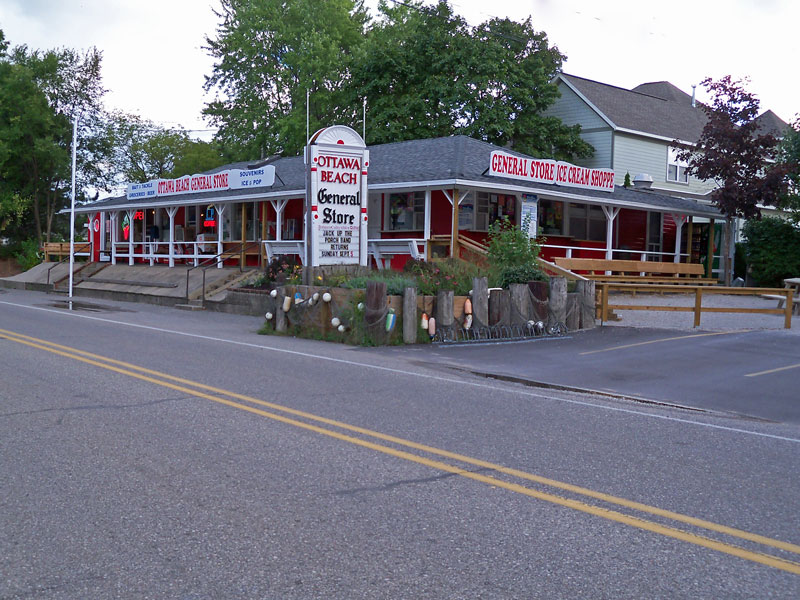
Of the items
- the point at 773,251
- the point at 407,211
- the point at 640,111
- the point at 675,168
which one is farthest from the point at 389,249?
the point at 640,111

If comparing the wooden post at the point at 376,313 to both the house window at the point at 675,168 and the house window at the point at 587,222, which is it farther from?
the house window at the point at 675,168

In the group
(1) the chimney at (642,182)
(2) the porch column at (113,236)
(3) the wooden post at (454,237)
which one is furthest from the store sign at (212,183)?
(1) the chimney at (642,182)

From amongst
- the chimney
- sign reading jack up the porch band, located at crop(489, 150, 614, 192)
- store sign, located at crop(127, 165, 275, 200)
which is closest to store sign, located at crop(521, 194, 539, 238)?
sign reading jack up the porch band, located at crop(489, 150, 614, 192)

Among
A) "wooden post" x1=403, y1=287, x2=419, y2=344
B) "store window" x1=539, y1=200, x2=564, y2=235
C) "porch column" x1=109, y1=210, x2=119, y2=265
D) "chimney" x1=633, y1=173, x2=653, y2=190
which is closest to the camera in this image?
"wooden post" x1=403, y1=287, x2=419, y2=344

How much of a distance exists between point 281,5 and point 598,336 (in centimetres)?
3787

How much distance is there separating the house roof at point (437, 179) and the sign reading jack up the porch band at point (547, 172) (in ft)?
0.70

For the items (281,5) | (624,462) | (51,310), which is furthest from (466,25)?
(624,462)

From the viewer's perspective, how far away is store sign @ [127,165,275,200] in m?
29.6

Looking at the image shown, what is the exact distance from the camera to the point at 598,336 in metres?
16.5

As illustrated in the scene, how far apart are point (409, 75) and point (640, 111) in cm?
1195

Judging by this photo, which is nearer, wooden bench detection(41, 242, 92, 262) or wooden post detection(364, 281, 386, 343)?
wooden post detection(364, 281, 386, 343)

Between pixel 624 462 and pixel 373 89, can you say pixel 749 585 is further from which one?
pixel 373 89

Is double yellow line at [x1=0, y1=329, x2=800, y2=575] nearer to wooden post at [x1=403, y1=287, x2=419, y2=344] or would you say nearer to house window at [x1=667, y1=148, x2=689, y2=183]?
wooden post at [x1=403, y1=287, x2=419, y2=344]

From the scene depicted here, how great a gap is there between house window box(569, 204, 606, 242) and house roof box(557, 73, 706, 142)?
25.9 ft
